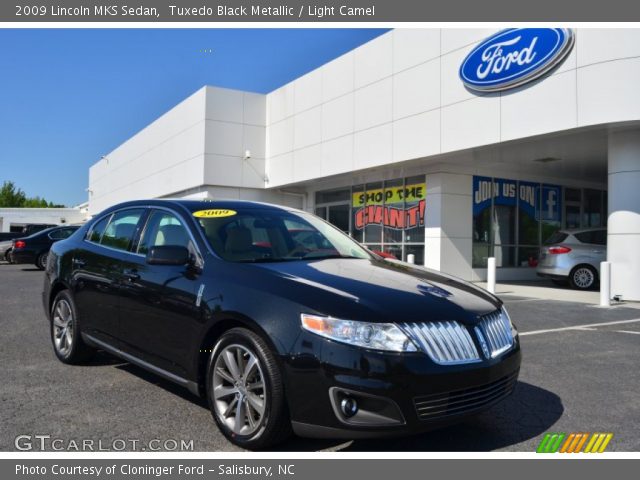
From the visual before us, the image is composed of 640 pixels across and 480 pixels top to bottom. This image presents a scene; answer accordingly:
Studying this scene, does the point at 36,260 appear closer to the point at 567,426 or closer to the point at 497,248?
the point at 497,248

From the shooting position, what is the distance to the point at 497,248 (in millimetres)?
17266

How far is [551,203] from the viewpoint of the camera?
1858 cm

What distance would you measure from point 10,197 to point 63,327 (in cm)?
10055

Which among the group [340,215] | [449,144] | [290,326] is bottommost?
[290,326]

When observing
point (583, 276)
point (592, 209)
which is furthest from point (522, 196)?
point (583, 276)

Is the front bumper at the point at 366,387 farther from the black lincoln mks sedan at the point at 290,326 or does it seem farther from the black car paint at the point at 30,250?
the black car paint at the point at 30,250

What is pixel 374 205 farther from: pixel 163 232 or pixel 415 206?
pixel 163 232

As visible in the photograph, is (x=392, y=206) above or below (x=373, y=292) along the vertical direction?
above

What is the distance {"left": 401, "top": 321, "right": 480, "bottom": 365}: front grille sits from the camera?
2.99 meters

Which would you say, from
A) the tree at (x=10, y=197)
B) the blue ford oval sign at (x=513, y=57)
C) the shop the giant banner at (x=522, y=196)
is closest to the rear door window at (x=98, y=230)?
the blue ford oval sign at (x=513, y=57)

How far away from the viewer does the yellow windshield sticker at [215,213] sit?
4273mm

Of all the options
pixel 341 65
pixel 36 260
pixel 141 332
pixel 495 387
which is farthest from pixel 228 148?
pixel 495 387

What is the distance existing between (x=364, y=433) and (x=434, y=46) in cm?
1327

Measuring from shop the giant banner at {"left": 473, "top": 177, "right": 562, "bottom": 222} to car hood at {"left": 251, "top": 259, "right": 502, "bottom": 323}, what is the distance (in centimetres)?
1344
